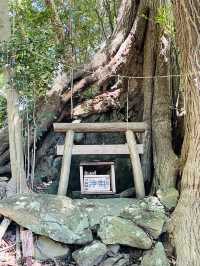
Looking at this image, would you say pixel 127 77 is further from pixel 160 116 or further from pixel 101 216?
pixel 101 216

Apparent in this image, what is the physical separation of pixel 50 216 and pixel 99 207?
1.91 ft

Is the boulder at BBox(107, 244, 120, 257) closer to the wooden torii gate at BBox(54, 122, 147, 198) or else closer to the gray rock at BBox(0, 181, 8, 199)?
the wooden torii gate at BBox(54, 122, 147, 198)

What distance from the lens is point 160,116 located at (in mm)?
5445

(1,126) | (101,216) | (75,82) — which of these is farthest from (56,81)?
(101,216)

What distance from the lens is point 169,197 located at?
4664 millimetres

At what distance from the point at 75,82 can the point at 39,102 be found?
679mm

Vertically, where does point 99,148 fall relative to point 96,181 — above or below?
above

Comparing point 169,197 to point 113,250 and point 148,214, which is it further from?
point 113,250

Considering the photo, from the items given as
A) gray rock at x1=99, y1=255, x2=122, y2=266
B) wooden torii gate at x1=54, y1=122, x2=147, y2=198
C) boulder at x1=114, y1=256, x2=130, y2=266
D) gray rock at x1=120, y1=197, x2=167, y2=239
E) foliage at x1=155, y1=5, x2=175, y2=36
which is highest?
foliage at x1=155, y1=5, x2=175, y2=36

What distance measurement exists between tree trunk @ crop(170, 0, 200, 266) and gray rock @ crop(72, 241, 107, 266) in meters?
0.80

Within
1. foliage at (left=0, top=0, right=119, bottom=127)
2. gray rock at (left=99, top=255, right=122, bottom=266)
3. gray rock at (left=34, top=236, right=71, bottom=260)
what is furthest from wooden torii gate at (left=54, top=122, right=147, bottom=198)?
gray rock at (left=99, top=255, right=122, bottom=266)

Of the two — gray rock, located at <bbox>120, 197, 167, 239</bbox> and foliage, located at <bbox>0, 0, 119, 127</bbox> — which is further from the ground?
foliage, located at <bbox>0, 0, 119, 127</bbox>

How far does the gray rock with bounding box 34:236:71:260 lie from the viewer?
4215mm

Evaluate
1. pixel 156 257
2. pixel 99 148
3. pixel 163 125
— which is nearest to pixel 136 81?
pixel 163 125
